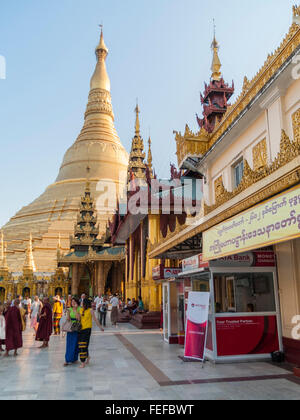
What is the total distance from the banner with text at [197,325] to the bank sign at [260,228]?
0.90 m

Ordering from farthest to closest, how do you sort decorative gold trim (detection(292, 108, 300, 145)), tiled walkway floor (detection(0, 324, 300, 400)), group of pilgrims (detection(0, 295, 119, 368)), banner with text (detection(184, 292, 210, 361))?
group of pilgrims (detection(0, 295, 119, 368)), decorative gold trim (detection(292, 108, 300, 145)), banner with text (detection(184, 292, 210, 361)), tiled walkway floor (detection(0, 324, 300, 400))

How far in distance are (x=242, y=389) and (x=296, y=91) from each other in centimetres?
578

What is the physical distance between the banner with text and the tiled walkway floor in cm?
29

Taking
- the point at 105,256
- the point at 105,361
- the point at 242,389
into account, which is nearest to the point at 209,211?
the point at 242,389

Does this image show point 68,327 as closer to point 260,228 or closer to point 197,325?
point 197,325

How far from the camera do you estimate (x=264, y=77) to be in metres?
8.95

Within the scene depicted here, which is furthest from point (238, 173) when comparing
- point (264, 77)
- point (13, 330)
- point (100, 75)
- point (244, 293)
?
point (100, 75)

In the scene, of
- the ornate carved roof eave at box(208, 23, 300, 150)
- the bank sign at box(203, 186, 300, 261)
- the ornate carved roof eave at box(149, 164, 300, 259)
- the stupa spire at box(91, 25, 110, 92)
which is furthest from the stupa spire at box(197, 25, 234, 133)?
the stupa spire at box(91, 25, 110, 92)

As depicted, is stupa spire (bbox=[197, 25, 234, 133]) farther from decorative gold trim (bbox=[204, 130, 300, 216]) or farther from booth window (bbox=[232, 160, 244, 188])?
decorative gold trim (bbox=[204, 130, 300, 216])

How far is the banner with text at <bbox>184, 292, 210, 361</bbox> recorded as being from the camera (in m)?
7.79

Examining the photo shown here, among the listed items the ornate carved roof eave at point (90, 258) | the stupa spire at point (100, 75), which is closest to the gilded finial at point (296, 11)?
the ornate carved roof eave at point (90, 258)

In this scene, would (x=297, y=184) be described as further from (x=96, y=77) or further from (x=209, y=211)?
(x=96, y=77)

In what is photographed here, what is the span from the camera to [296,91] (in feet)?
26.1

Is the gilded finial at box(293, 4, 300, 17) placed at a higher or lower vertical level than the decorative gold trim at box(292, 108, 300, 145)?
higher
